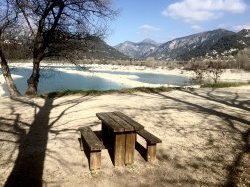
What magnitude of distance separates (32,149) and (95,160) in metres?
1.81

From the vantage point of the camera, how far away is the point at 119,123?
6.21 metres

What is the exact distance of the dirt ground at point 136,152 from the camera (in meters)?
5.72

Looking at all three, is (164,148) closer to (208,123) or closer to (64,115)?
(208,123)

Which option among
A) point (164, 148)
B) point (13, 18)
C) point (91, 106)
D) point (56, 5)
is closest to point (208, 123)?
point (164, 148)

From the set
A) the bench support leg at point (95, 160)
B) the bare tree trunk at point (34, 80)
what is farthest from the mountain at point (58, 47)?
the bench support leg at point (95, 160)

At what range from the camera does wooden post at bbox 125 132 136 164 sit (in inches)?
242

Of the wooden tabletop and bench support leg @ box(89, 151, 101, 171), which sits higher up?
the wooden tabletop

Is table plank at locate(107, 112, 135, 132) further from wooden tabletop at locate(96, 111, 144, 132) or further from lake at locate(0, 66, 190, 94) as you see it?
lake at locate(0, 66, 190, 94)

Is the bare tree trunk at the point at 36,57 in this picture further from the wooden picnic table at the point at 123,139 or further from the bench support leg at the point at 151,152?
the bench support leg at the point at 151,152

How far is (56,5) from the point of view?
1477 centimetres

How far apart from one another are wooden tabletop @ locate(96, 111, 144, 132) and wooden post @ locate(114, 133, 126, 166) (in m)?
0.22

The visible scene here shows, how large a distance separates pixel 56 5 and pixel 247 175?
464 inches

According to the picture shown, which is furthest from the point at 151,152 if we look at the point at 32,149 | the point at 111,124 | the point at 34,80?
the point at 34,80

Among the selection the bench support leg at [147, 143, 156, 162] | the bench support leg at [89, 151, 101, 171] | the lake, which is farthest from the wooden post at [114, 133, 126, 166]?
the lake
